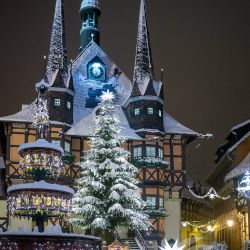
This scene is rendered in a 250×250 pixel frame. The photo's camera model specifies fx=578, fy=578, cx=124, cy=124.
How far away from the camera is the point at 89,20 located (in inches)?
2562

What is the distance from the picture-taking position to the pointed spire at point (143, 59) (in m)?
50.8

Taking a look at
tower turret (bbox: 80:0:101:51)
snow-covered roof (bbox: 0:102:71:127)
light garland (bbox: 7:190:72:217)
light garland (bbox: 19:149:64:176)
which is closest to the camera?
light garland (bbox: 7:190:72:217)

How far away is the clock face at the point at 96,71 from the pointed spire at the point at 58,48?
10.5ft

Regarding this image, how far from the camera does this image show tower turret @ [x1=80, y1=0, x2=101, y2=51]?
209 ft

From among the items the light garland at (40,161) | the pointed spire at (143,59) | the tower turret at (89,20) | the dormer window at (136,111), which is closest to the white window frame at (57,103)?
the dormer window at (136,111)

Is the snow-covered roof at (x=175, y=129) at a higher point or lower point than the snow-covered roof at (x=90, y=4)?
lower

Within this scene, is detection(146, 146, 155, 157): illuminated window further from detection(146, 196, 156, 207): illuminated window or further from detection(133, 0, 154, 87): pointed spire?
detection(133, 0, 154, 87): pointed spire

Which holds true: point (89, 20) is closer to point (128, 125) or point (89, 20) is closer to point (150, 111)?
point (128, 125)

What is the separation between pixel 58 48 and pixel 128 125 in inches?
364

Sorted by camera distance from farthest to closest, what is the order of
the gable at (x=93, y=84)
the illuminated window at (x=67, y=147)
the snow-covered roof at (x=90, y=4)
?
1. the snow-covered roof at (x=90, y=4)
2. the gable at (x=93, y=84)
3. the illuminated window at (x=67, y=147)

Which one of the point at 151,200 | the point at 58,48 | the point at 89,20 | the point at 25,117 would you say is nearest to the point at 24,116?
the point at 25,117

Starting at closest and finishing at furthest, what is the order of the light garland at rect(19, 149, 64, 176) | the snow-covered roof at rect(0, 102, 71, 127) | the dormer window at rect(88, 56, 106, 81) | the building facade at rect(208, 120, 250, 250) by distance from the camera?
the light garland at rect(19, 149, 64, 176) < the building facade at rect(208, 120, 250, 250) < the snow-covered roof at rect(0, 102, 71, 127) < the dormer window at rect(88, 56, 106, 81)

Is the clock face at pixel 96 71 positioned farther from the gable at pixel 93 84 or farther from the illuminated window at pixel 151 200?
the illuminated window at pixel 151 200

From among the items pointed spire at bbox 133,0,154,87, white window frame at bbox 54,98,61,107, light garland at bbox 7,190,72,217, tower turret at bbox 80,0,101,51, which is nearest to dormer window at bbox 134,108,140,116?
pointed spire at bbox 133,0,154,87
